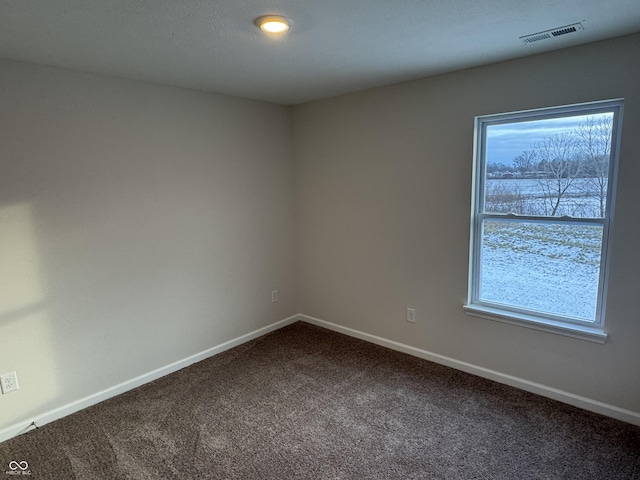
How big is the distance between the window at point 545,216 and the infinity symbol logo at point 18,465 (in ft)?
9.91

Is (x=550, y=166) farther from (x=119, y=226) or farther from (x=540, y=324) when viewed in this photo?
(x=119, y=226)

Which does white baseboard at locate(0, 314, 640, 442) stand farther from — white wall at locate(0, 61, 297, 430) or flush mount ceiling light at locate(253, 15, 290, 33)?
flush mount ceiling light at locate(253, 15, 290, 33)

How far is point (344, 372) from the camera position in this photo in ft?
10.4

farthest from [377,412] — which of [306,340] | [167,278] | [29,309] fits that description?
[29,309]

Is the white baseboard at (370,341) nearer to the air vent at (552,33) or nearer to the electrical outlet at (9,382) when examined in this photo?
the electrical outlet at (9,382)

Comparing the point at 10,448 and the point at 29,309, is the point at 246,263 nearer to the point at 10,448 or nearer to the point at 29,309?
the point at 29,309

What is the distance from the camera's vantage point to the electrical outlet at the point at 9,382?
2.41 meters

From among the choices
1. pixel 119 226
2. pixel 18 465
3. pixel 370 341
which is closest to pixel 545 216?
pixel 370 341

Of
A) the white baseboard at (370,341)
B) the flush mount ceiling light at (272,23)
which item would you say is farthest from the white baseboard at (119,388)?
the flush mount ceiling light at (272,23)

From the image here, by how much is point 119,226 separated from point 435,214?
2.41 m

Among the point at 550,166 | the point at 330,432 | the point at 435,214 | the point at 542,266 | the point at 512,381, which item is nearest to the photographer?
the point at 330,432

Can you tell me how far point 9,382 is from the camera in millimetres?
2434

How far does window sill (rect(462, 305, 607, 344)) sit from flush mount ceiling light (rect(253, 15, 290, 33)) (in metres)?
2.34

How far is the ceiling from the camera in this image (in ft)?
5.69
